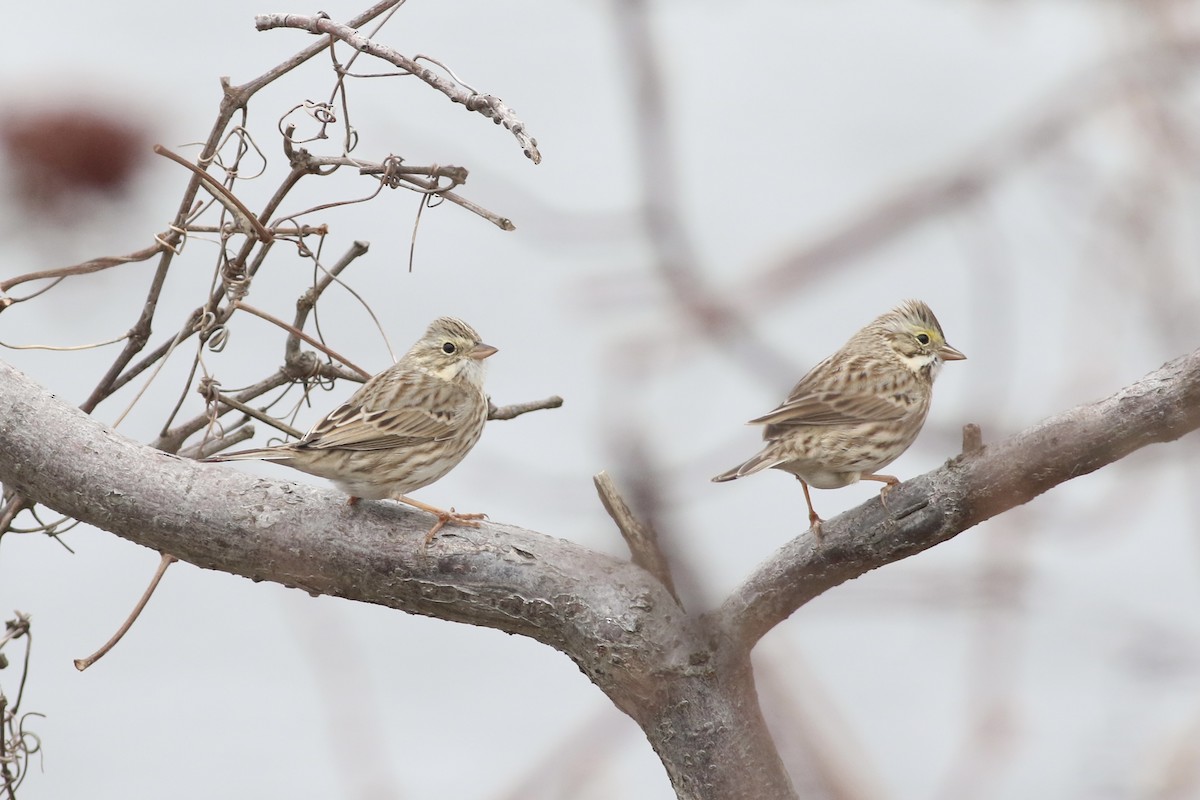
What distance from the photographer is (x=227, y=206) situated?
271 centimetres

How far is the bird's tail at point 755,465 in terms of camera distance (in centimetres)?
291

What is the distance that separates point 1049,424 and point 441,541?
1084 millimetres

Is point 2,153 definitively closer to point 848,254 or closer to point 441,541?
point 441,541

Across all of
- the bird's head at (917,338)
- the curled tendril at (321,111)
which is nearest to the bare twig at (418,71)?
the curled tendril at (321,111)

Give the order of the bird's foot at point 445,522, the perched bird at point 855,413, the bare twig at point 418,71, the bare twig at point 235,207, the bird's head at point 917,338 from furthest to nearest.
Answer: the bird's head at point 917,338 → the perched bird at point 855,413 → the bare twig at point 235,207 → the bird's foot at point 445,522 → the bare twig at point 418,71

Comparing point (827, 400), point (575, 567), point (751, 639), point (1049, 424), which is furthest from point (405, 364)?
point (1049, 424)

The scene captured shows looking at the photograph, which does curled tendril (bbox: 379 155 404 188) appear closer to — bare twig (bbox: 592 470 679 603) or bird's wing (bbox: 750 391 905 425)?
bare twig (bbox: 592 470 679 603)

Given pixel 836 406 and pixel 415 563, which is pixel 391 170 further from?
pixel 836 406

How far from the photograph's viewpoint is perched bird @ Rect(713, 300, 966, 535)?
3.05m

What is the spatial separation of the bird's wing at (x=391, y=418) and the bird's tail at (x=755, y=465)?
0.81 metres

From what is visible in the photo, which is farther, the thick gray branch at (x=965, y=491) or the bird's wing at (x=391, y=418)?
the bird's wing at (x=391, y=418)

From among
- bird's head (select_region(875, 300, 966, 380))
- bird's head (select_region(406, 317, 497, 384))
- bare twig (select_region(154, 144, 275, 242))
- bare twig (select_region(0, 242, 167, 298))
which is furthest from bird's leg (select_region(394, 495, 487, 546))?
bird's head (select_region(875, 300, 966, 380))

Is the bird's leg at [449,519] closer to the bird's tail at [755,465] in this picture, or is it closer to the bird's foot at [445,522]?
the bird's foot at [445,522]

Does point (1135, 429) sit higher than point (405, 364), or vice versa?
point (405, 364)
